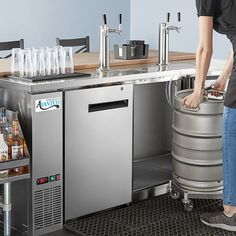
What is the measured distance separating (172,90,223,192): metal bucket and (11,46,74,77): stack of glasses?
666 mm

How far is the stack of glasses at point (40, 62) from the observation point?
10.3ft

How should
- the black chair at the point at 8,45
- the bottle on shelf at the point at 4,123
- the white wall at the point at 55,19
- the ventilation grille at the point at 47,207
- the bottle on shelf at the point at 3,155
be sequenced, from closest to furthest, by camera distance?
the bottle on shelf at the point at 3,155 < the bottle on shelf at the point at 4,123 < the ventilation grille at the point at 47,207 < the black chair at the point at 8,45 < the white wall at the point at 55,19

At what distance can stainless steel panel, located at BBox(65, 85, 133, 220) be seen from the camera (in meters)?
3.10

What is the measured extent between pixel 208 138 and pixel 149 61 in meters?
0.87

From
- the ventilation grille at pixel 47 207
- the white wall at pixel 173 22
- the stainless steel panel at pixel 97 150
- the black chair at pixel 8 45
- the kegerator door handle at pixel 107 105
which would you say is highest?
the white wall at pixel 173 22

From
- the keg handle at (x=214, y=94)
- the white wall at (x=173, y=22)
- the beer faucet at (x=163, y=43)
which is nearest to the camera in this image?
the keg handle at (x=214, y=94)

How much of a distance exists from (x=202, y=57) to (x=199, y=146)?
21.1 inches

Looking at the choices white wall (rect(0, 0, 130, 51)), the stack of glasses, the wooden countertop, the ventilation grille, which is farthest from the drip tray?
white wall (rect(0, 0, 130, 51))

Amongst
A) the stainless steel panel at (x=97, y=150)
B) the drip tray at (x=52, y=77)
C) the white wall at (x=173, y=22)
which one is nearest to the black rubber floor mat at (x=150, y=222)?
the stainless steel panel at (x=97, y=150)

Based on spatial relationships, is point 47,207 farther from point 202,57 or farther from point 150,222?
point 202,57

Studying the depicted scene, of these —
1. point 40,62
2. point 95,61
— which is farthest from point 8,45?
point 40,62

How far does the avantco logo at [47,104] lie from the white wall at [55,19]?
3015mm

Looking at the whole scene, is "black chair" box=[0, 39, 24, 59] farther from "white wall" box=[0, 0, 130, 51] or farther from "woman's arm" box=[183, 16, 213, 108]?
"woman's arm" box=[183, 16, 213, 108]

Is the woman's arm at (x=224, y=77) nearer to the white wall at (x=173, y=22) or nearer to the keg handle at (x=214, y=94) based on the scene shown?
the keg handle at (x=214, y=94)
